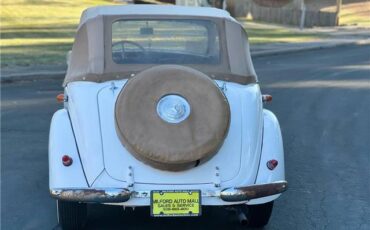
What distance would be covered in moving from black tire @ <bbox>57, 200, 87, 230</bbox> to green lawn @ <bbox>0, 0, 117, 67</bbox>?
33.1 feet

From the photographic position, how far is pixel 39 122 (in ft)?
30.1

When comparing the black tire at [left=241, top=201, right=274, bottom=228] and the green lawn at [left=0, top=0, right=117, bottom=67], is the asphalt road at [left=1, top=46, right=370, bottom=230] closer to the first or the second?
the black tire at [left=241, top=201, right=274, bottom=228]

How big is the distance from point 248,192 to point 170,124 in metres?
0.73

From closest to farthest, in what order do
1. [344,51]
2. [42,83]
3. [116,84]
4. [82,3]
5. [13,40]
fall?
[116,84], [42,83], [13,40], [344,51], [82,3]

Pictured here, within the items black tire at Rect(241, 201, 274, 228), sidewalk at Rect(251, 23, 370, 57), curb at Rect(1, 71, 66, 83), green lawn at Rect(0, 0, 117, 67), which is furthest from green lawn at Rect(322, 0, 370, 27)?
black tire at Rect(241, 201, 274, 228)

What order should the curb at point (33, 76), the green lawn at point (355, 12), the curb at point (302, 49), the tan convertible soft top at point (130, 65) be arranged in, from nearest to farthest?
1. the tan convertible soft top at point (130, 65)
2. the curb at point (33, 76)
3. the curb at point (302, 49)
4. the green lawn at point (355, 12)

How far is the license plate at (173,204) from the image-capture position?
457 centimetres

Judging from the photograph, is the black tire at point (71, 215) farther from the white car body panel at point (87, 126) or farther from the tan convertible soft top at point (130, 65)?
the tan convertible soft top at point (130, 65)

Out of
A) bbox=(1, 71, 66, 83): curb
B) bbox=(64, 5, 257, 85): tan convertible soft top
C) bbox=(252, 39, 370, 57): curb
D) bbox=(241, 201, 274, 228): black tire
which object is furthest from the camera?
bbox=(252, 39, 370, 57): curb

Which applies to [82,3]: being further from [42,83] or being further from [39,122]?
[39,122]

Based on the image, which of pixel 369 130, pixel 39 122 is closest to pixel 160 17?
pixel 39 122

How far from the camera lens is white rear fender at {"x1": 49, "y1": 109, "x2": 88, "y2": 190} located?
4.63 meters

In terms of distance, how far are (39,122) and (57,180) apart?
469 centimetres

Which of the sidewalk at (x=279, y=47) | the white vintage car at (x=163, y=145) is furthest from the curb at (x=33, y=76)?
the white vintage car at (x=163, y=145)
